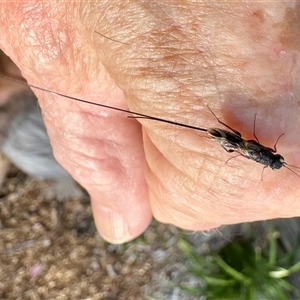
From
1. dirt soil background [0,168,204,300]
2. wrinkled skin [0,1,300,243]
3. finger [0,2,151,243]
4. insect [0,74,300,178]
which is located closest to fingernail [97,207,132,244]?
finger [0,2,151,243]

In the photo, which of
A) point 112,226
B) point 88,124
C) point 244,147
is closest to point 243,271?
point 112,226

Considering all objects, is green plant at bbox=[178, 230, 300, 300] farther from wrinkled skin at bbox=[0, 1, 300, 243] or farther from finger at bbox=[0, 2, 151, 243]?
wrinkled skin at bbox=[0, 1, 300, 243]

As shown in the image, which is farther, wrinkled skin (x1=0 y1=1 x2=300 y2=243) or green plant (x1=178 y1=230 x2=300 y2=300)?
green plant (x1=178 y1=230 x2=300 y2=300)

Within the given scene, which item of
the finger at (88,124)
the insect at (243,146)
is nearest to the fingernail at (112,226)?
the finger at (88,124)

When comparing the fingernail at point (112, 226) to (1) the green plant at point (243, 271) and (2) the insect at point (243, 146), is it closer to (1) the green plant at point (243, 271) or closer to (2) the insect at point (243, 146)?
(1) the green plant at point (243, 271)

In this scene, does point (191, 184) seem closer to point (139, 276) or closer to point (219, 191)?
point (219, 191)

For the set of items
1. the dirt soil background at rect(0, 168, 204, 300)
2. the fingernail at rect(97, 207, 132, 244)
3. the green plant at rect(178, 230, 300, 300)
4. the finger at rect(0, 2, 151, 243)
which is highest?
the finger at rect(0, 2, 151, 243)
